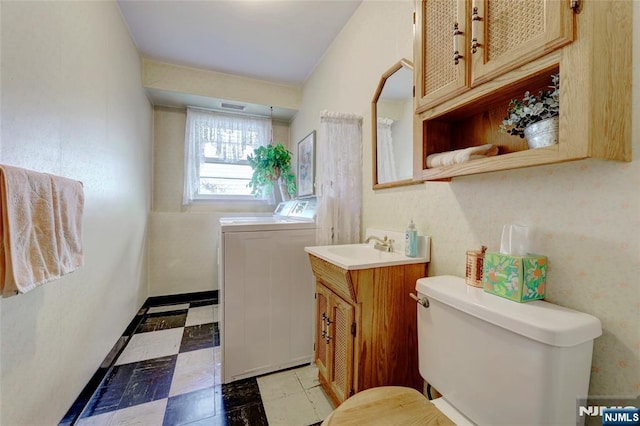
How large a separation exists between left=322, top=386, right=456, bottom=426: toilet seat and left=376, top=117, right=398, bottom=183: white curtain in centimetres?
107

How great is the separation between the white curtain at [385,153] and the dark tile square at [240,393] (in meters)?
1.54

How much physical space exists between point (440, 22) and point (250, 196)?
287 centimetres

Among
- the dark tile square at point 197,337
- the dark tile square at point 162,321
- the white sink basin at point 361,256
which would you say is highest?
the white sink basin at point 361,256

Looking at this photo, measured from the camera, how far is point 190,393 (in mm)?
1583

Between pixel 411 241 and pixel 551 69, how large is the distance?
84 centimetres

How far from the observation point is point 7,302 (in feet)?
3.00

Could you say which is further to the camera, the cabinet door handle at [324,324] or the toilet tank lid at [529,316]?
the cabinet door handle at [324,324]

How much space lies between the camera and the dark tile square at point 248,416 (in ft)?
4.49

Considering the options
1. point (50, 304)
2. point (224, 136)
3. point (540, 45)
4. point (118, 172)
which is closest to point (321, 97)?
point (224, 136)

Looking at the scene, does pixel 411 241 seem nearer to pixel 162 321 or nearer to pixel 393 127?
pixel 393 127

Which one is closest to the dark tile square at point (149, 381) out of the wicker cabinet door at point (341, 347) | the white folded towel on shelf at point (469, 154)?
the wicker cabinet door at point (341, 347)

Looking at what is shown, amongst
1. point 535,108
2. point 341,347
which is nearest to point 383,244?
point 341,347

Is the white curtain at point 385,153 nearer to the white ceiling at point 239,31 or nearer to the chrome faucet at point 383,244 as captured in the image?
the chrome faucet at point 383,244

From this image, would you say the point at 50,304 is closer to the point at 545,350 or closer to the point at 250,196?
the point at 545,350
